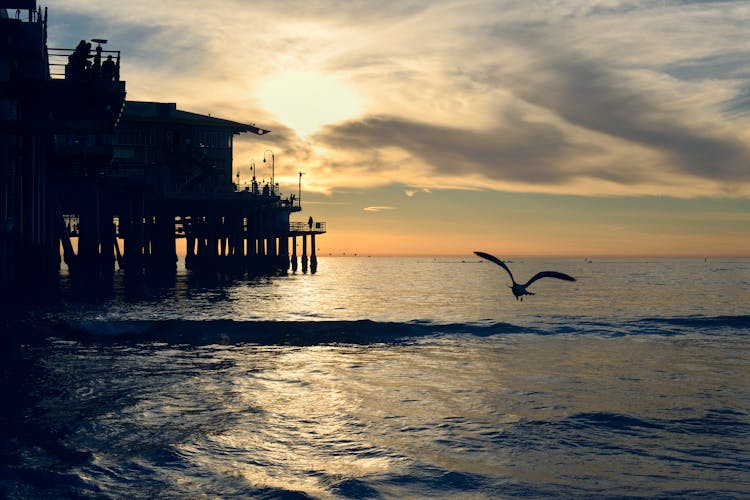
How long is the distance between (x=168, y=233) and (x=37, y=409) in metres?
56.1

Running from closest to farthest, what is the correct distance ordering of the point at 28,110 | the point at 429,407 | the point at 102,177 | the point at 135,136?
the point at 429,407
the point at 28,110
the point at 102,177
the point at 135,136

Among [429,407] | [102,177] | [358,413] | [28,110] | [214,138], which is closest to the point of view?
[358,413]

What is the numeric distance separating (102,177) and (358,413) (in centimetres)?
4672

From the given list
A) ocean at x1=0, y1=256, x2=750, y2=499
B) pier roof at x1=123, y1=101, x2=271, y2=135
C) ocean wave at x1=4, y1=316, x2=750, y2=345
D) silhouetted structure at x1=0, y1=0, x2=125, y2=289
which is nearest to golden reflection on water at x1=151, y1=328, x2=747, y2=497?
ocean at x1=0, y1=256, x2=750, y2=499

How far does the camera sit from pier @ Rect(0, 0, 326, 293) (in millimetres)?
30766

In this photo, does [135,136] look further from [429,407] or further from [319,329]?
[429,407]

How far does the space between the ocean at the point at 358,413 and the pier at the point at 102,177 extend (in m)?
8.41

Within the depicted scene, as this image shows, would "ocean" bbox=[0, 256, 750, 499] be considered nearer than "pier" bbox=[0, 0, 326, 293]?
Yes

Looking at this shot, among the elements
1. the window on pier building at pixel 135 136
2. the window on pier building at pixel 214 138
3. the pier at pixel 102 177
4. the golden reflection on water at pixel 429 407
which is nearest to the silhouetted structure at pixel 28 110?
the pier at pixel 102 177

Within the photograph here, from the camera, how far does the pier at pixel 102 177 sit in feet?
101

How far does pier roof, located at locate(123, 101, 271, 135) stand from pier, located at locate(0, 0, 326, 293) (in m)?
0.12

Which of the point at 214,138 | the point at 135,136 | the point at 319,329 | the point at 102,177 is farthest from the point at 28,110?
the point at 214,138

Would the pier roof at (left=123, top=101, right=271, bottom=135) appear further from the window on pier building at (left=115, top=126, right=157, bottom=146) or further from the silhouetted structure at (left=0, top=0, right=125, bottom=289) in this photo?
the silhouetted structure at (left=0, top=0, right=125, bottom=289)

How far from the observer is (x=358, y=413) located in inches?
568
